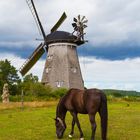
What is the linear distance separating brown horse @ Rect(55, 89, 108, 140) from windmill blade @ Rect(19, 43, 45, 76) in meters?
40.4

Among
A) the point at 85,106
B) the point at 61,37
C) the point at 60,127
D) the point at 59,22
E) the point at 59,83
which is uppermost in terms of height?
the point at 59,22

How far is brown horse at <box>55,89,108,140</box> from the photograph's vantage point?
13.7 m

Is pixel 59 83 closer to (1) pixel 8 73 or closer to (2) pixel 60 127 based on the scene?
(1) pixel 8 73

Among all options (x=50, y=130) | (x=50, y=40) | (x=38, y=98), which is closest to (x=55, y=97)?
(x=38, y=98)

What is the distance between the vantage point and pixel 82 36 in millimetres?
56094

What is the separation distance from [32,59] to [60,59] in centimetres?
405

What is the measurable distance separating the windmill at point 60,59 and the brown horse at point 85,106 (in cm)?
3944

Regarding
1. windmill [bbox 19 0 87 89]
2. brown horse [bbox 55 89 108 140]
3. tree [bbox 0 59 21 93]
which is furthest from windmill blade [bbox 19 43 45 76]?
brown horse [bbox 55 89 108 140]

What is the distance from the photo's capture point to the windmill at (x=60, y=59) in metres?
54.8

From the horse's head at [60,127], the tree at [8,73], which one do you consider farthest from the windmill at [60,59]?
the horse's head at [60,127]

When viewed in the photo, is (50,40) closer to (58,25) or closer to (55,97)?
(58,25)

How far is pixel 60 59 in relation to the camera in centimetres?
5581

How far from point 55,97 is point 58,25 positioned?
1442 cm

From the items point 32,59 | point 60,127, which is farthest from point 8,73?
point 60,127
